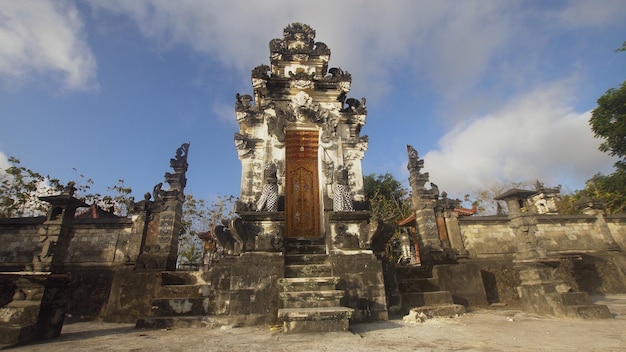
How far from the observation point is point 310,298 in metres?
5.23

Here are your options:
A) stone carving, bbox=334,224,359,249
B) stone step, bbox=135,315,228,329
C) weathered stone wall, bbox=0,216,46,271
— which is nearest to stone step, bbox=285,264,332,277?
stone carving, bbox=334,224,359,249

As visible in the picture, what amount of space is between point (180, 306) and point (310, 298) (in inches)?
132

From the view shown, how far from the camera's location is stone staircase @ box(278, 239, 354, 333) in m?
4.49

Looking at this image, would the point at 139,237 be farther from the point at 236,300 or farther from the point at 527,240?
the point at 527,240

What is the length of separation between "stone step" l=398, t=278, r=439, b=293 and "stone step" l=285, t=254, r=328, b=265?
225cm

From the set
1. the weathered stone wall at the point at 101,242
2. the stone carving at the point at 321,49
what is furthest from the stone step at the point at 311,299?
the stone carving at the point at 321,49

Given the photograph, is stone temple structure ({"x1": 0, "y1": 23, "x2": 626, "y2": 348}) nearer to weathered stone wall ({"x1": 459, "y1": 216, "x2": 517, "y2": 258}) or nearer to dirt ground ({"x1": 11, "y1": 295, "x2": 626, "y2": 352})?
weathered stone wall ({"x1": 459, "y1": 216, "x2": 517, "y2": 258})

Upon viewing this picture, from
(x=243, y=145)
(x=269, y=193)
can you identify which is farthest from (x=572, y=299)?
(x=243, y=145)

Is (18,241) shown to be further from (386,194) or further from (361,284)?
(386,194)

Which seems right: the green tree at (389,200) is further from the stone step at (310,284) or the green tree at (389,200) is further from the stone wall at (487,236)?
the stone step at (310,284)

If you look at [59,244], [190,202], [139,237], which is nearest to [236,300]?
[59,244]

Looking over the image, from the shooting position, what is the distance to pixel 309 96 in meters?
9.88

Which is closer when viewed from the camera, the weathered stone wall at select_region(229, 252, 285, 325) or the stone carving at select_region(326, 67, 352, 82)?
the weathered stone wall at select_region(229, 252, 285, 325)

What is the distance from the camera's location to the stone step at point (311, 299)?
5.20 meters
